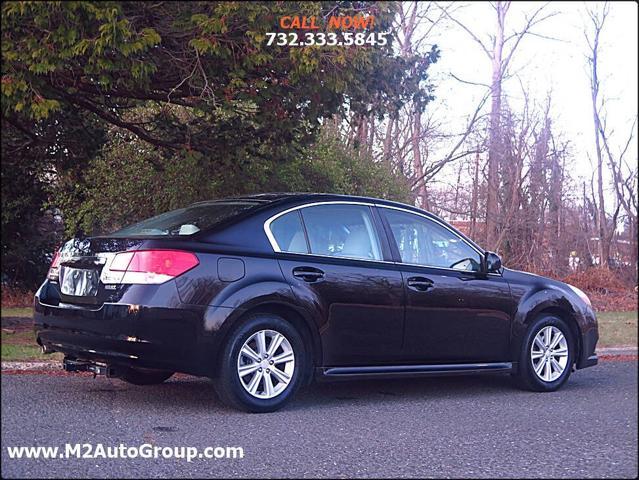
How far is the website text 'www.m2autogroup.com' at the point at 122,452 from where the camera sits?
434cm

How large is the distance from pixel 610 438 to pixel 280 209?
2.90m

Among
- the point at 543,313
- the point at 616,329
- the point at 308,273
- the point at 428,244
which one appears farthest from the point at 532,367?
the point at 616,329

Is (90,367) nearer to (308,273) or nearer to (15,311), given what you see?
(308,273)

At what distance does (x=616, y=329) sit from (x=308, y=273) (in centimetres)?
705

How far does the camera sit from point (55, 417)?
5.25 metres

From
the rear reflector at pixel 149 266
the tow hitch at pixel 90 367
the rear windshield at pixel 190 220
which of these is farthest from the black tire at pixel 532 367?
the tow hitch at pixel 90 367

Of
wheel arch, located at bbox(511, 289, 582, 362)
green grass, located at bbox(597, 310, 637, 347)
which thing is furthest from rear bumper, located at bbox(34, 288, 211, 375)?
green grass, located at bbox(597, 310, 637, 347)

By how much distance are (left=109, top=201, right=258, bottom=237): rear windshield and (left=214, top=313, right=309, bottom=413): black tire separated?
0.82 meters

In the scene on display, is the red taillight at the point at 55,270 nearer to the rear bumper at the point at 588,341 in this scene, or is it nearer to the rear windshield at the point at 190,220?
the rear windshield at the point at 190,220

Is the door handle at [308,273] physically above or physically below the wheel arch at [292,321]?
above

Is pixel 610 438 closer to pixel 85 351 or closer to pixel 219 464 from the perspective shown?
pixel 219 464

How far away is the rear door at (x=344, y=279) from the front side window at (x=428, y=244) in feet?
0.88

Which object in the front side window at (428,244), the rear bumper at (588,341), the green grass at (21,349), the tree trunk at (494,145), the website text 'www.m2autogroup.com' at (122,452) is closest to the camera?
the website text 'www.m2autogroup.com' at (122,452)

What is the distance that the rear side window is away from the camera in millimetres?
6109
